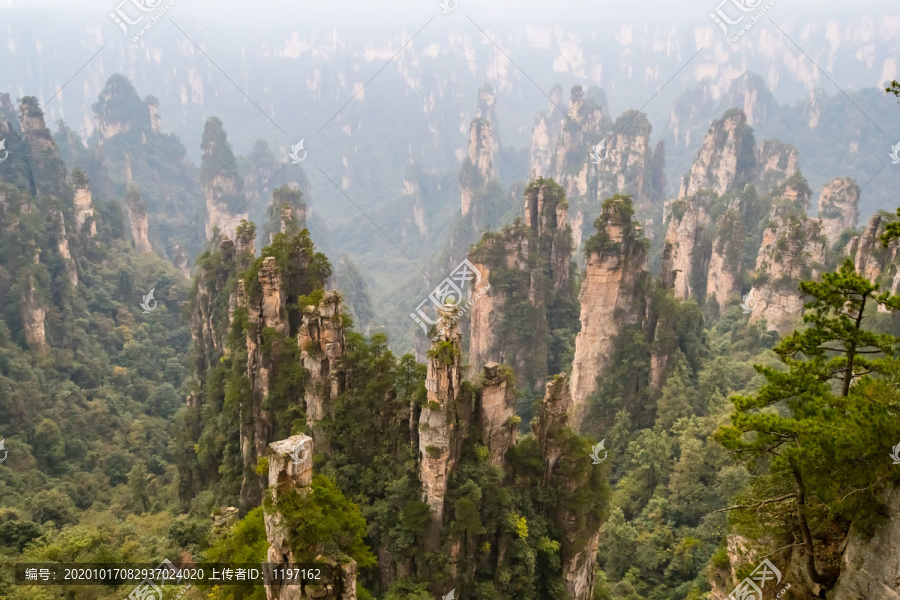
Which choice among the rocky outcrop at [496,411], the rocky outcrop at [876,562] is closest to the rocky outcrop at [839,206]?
the rocky outcrop at [496,411]

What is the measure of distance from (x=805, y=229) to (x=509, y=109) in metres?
149

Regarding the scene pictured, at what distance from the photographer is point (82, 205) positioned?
2427 inches

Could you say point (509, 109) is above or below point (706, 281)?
above

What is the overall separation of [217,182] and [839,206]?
78.1 meters

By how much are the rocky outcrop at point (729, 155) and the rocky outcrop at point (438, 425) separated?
6548 cm

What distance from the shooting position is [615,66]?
194 m

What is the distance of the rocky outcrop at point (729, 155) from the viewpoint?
3184 inches

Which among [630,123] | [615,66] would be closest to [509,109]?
[615,66]

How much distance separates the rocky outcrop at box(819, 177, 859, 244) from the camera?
216 ft

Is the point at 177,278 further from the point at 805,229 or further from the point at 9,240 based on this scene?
the point at 805,229

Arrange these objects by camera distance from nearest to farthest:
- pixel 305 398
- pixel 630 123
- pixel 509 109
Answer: pixel 305 398 < pixel 630 123 < pixel 509 109

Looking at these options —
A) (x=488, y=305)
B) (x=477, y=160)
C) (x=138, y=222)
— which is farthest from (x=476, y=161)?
(x=488, y=305)

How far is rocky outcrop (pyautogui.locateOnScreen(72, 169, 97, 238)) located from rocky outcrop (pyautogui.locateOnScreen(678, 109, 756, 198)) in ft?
201

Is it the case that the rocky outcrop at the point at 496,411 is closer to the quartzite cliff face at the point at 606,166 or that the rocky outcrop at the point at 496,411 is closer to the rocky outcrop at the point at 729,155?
the rocky outcrop at the point at 729,155
